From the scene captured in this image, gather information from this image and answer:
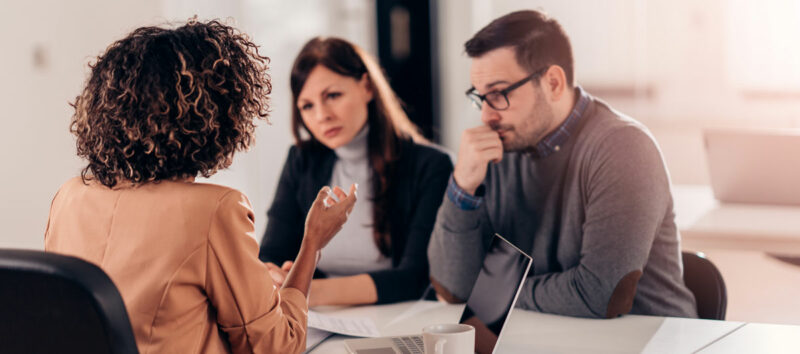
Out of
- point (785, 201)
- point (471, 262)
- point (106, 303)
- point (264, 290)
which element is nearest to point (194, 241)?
point (264, 290)

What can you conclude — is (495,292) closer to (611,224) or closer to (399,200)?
(611,224)

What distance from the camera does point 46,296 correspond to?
2.43ft

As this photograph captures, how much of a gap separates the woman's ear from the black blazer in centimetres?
16

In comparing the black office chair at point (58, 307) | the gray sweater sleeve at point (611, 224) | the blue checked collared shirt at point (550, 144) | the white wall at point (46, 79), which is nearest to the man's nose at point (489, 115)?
the blue checked collared shirt at point (550, 144)

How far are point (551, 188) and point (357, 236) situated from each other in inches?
22.9

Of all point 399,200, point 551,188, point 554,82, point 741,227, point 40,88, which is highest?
point 554,82

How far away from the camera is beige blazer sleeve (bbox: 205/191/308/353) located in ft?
3.17

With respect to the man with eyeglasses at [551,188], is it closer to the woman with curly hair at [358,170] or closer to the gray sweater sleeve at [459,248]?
the gray sweater sleeve at [459,248]

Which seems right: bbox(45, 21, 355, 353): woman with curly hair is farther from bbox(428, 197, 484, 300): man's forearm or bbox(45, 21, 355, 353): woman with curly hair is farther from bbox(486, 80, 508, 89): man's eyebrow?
bbox(486, 80, 508, 89): man's eyebrow

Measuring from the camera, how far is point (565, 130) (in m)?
1.65

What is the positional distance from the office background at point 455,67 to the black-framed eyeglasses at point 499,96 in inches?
46.7

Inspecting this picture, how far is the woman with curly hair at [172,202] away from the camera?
3.11 ft

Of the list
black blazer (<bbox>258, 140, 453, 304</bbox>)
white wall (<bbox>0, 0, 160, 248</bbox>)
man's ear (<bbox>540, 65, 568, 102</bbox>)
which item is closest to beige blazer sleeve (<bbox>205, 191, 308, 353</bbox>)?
black blazer (<bbox>258, 140, 453, 304</bbox>)

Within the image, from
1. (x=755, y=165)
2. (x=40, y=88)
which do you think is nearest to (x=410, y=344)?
(x=755, y=165)
